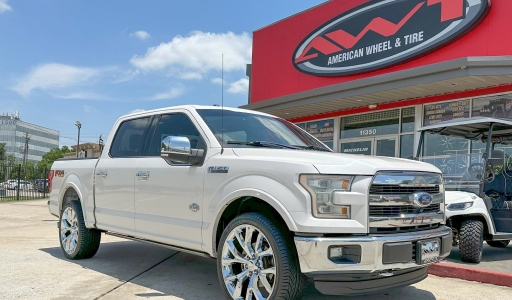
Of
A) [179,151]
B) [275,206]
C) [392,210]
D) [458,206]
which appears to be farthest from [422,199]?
[458,206]

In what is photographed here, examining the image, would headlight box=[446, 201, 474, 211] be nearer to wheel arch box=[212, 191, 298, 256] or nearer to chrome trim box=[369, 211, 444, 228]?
chrome trim box=[369, 211, 444, 228]

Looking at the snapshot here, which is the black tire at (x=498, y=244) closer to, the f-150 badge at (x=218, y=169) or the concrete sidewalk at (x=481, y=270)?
the concrete sidewalk at (x=481, y=270)

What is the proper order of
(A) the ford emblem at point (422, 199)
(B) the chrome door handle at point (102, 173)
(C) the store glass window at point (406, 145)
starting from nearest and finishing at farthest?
(A) the ford emblem at point (422, 199)
(B) the chrome door handle at point (102, 173)
(C) the store glass window at point (406, 145)

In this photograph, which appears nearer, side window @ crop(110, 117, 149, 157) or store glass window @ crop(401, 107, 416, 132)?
side window @ crop(110, 117, 149, 157)

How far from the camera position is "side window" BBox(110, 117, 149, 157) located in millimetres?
5523

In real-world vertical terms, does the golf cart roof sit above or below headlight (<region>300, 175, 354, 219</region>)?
above

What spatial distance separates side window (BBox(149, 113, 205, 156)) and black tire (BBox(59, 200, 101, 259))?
5.40 ft

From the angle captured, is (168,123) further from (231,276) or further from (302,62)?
(302,62)

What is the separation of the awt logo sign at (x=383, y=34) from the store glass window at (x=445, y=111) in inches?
57.8

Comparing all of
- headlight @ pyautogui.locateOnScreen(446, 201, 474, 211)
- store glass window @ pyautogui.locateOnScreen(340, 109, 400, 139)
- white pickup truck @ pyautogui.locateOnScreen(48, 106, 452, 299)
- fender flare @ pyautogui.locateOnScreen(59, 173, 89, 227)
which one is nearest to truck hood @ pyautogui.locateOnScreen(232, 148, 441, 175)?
white pickup truck @ pyautogui.locateOnScreen(48, 106, 452, 299)

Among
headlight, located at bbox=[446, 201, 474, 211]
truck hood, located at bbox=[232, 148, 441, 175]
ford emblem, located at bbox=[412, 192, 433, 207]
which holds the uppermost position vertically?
truck hood, located at bbox=[232, 148, 441, 175]

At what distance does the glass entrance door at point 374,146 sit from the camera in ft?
44.0

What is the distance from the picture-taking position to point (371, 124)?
553 inches

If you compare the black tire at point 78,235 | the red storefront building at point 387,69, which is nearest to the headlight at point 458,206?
the red storefront building at point 387,69
